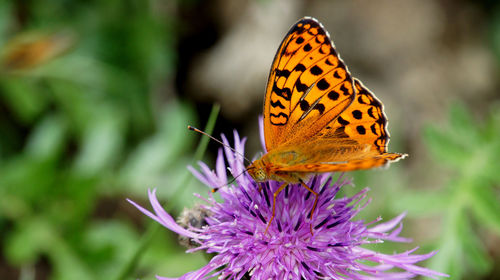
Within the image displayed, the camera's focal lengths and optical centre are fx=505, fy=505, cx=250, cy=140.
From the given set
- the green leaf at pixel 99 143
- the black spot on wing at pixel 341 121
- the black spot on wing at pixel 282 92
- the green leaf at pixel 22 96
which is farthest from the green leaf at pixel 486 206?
the green leaf at pixel 22 96

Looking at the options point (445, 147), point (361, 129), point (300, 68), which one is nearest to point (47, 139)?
point (300, 68)

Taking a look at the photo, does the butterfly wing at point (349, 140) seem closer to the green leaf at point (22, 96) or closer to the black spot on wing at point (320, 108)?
the black spot on wing at point (320, 108)

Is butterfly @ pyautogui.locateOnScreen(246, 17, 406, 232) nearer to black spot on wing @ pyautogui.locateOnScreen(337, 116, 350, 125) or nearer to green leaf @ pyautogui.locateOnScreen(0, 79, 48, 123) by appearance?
black spot on wing @ pyautogui.locateOnScreen(337, 116, 350, 125)

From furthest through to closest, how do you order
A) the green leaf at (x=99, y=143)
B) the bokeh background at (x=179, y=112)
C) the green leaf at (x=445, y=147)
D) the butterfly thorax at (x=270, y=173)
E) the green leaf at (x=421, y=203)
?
1. the green leaf at (x=99, y=143)
2. the bokeh background at (x=179, y=112)
3. the green leaf at (x=445, y=147)
4. the green leaf at (x=421, y=203)
5. the butterfly thorax at (x=270, y=173)

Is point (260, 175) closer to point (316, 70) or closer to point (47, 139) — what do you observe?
point (316, 70)

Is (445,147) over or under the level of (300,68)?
over

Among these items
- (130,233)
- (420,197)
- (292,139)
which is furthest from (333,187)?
(130,233)
